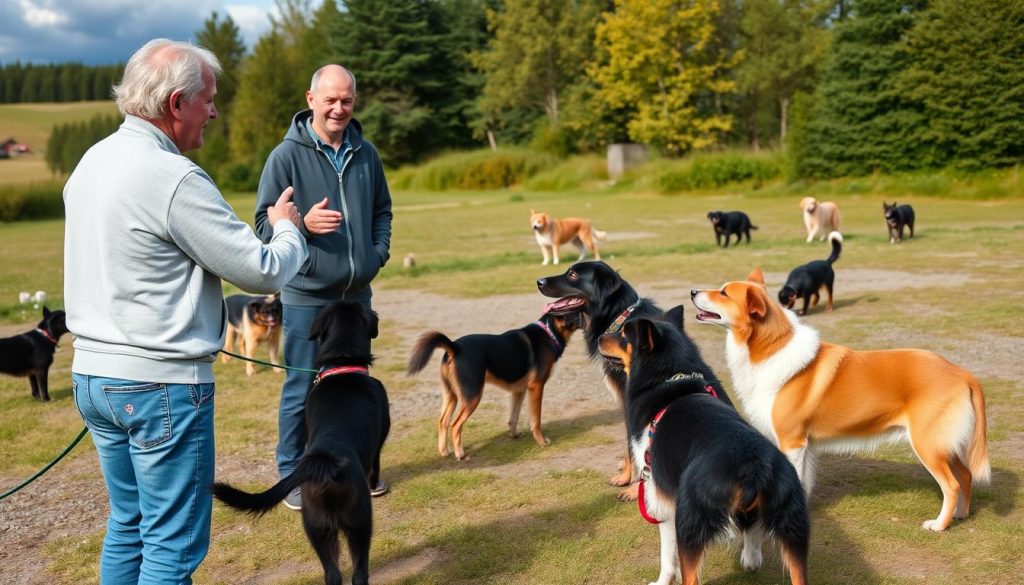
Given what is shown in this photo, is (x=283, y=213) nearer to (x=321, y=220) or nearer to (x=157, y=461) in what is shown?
(x=157, y=461)

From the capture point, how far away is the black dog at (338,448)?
343 cm

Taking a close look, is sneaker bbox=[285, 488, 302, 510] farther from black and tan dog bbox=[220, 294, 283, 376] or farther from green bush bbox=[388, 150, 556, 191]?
green bush bbox=[388, 150, 556, 191]

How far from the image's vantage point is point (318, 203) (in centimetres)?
461

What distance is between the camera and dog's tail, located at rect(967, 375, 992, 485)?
4.16 metres

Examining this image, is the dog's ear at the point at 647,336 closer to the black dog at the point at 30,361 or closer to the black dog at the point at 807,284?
the black dog at the point at 30,361

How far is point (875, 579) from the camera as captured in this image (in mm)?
3785

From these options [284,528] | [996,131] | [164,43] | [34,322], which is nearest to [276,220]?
[164,43]

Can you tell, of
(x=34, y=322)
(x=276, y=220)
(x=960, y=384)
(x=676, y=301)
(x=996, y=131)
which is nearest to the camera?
(x=276, y=220)

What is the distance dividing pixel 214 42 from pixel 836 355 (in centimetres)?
8400

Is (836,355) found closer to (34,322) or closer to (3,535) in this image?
(3,535)

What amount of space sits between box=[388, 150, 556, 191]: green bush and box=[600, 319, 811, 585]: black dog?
1955 inches

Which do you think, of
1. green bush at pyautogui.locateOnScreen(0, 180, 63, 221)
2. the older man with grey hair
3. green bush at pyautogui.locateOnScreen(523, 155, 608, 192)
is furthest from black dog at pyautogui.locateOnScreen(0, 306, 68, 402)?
green bush at pyautogui.locateOnScreen(523, 155, 608, 192)

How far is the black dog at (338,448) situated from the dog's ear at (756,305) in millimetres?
2105

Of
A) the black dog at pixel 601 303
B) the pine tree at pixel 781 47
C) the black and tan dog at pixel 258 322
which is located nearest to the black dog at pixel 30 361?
the black and tan dog at pixel 258 322
